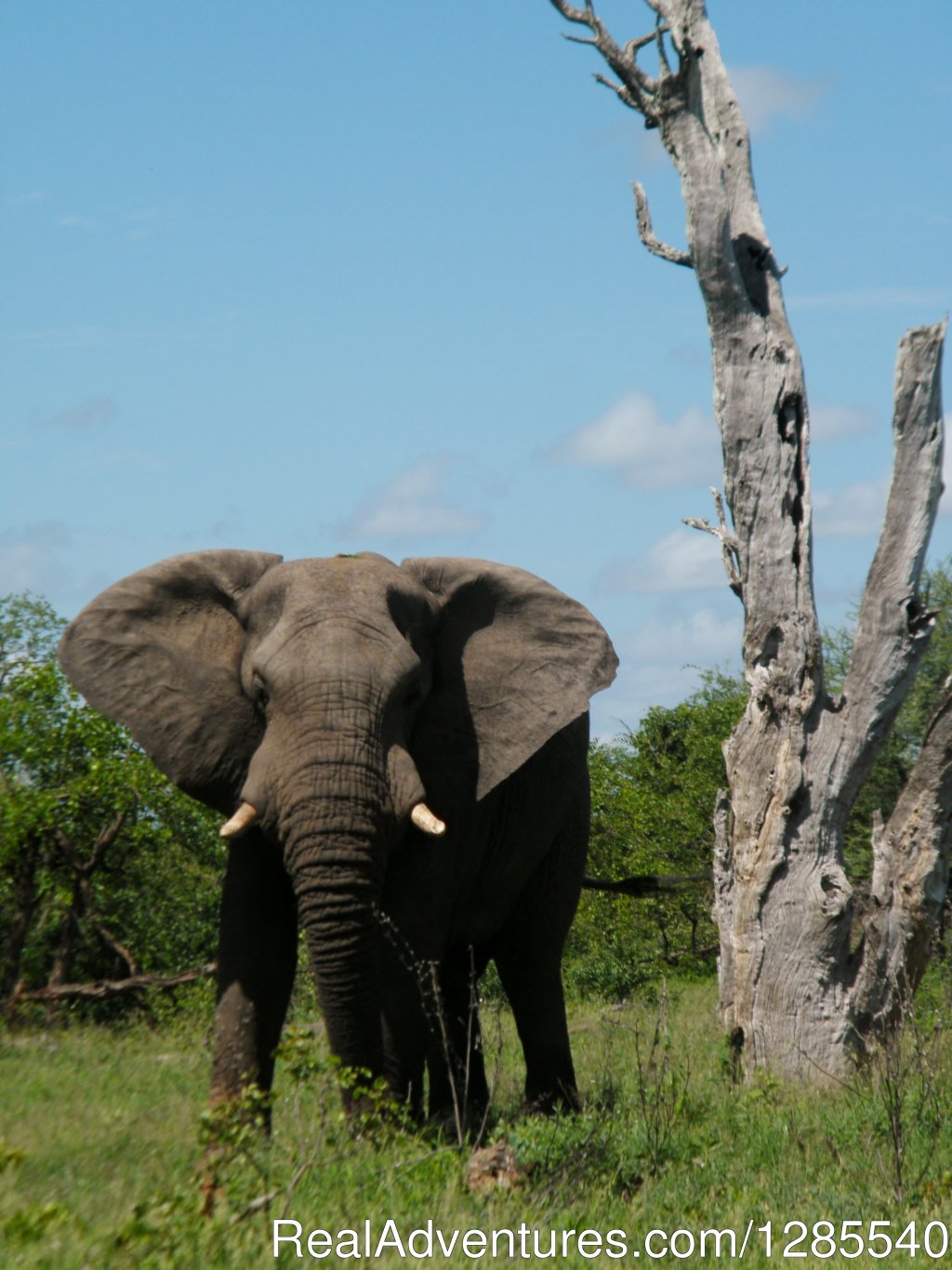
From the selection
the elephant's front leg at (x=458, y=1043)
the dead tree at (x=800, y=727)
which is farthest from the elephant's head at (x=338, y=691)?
the dead tree at (x=800, y=727)

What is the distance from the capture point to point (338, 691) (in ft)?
22.3

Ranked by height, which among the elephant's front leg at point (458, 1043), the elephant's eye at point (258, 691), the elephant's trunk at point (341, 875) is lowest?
the elephant's front leg at point (458, 1043)

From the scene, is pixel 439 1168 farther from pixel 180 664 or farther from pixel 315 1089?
pixel 180 664

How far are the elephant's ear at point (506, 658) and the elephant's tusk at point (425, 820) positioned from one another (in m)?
0.75

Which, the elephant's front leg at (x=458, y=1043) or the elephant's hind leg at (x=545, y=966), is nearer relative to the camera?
the elephant's front leg at (x=458, y=1043)

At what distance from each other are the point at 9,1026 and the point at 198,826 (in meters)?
2.17

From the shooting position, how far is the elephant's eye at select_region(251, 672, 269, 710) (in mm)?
7113

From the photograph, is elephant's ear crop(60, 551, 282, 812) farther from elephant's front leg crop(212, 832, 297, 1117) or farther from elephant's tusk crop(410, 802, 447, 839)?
elephant's tusk crop(410, 802, 447, 839)

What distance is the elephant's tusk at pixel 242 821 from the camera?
22.3ft

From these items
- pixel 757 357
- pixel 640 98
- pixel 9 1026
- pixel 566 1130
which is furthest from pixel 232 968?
pixel 640 98

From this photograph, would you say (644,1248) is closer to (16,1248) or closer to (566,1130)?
(566,1130)

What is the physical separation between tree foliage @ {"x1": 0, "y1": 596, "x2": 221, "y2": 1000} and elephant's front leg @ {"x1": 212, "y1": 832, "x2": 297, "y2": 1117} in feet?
13.6

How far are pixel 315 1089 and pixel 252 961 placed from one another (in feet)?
3.19

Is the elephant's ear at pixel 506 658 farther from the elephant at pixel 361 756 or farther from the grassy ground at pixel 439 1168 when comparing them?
the grassy ground at pixel 439 1168
